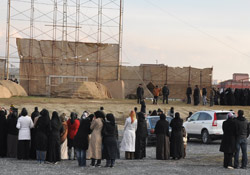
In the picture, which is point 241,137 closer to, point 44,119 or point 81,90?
point 44,119

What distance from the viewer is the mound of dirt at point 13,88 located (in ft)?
153

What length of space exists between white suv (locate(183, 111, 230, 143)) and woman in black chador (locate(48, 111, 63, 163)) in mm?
8638

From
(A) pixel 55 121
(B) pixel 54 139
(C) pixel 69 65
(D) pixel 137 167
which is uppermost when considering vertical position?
(C) pixel 69 65

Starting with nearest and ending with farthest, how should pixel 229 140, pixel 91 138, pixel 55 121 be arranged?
1. pixel 91 138
2. pixel 229 140
3. pixel 55 121

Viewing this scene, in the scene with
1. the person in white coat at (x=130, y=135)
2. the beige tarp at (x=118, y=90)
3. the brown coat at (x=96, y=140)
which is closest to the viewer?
the brown coat at (x=96, y=140)

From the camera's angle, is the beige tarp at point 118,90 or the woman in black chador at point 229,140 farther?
the beige tarp at point 118,90

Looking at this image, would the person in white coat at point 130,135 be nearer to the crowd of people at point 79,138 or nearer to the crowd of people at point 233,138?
the crowd of people at point 79,138

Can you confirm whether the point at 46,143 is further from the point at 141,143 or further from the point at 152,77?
the point at 152,77

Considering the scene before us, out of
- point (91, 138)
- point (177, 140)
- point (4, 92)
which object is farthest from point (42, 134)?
point (4, 92)

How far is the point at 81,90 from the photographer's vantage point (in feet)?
158

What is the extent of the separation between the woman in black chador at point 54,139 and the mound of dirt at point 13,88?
31396 mm

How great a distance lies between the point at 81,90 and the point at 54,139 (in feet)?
107

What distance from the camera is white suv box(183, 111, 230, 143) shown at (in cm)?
2234

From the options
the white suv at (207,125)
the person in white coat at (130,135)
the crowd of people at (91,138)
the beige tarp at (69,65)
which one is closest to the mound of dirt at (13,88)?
the beige tarp at (69,65)
